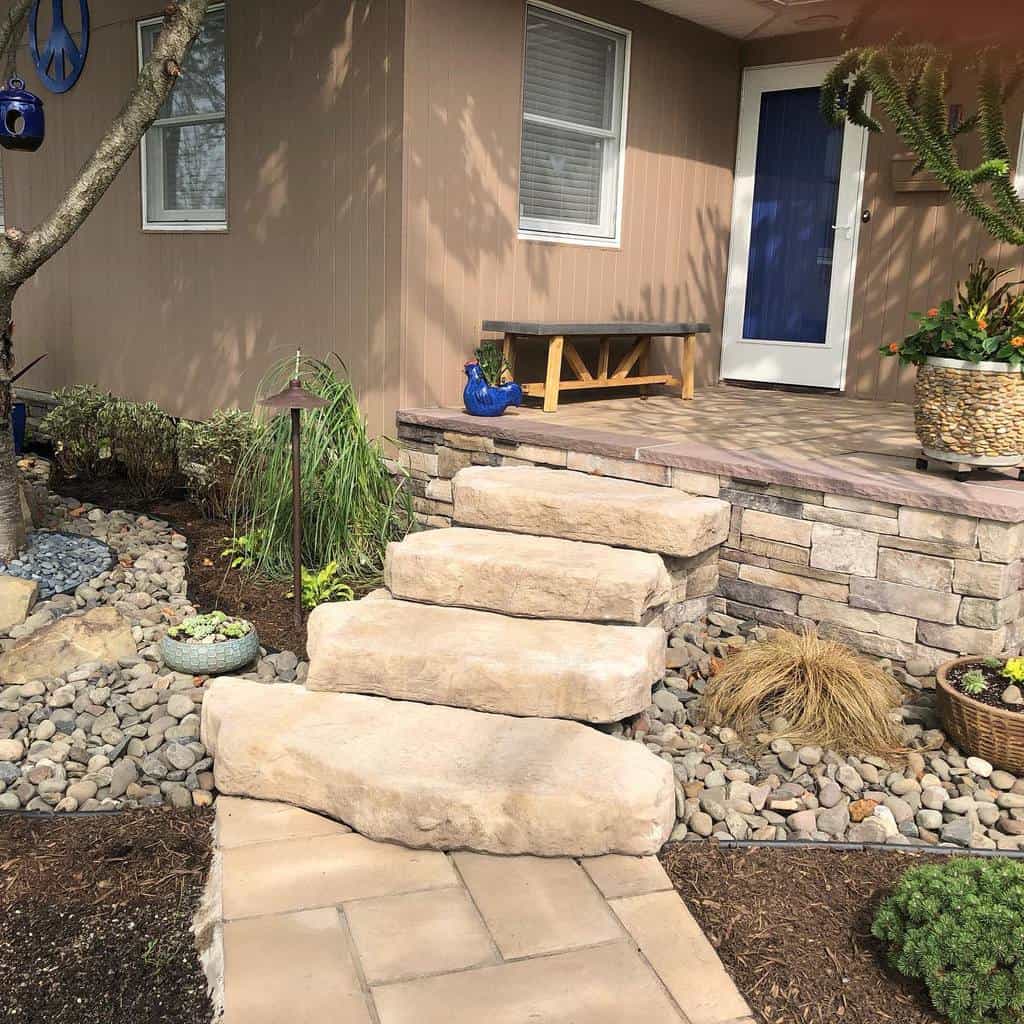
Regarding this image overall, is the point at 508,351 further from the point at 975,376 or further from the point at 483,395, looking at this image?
the point at 975,376

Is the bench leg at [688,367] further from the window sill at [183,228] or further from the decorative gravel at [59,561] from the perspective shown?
the decorative gravel at [59,561]

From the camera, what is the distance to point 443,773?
2779 millimetres

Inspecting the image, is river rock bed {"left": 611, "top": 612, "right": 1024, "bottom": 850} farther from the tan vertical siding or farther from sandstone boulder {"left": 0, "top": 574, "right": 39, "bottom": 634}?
the tan vertical siding

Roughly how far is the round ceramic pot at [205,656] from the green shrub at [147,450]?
2.51 m

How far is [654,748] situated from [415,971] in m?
1.27

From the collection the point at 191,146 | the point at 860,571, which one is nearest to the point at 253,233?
the point at 191,146

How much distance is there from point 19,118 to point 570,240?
2857mm

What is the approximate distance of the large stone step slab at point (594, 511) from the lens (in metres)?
3.89

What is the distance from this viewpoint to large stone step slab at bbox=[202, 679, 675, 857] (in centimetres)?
264

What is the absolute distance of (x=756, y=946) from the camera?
2.32 metres

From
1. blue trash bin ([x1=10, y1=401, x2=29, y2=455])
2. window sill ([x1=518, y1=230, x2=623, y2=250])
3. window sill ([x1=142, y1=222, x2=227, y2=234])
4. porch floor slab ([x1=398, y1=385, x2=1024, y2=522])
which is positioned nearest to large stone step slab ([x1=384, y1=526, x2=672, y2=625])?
porch floor slab ([x1=398, y1=385, x2=1024, y2=522])

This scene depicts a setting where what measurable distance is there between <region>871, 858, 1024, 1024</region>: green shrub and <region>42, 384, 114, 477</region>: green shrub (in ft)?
17.9

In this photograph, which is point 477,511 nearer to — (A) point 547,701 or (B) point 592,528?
(B) point 592,528

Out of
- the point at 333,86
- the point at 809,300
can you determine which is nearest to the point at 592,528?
the point at 333,86
